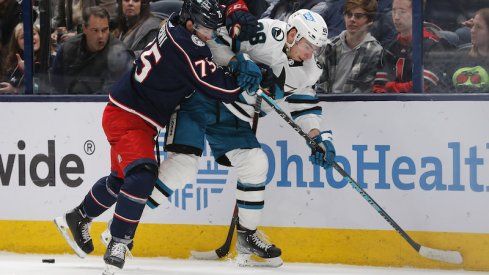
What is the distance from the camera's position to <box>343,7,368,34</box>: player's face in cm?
474

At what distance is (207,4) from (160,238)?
120 cm

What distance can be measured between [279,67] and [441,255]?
1.05m

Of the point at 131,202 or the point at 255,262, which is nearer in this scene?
the point at 131,202

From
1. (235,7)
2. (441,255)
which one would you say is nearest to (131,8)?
(235,7)

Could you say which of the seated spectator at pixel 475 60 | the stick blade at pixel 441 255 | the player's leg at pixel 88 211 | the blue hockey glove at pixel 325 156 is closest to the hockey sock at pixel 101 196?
the player's leg at pixel 88 211

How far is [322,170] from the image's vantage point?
465 cm

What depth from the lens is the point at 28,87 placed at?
5.03 meters

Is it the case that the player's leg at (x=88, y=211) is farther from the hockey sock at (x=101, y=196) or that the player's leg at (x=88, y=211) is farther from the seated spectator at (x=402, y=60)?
the seated spectator at (x=402, y=60)

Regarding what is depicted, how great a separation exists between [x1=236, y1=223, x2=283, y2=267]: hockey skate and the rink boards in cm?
15

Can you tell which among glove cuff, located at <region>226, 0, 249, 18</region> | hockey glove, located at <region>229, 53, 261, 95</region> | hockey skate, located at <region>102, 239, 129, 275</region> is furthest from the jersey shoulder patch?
hockey skate, located at <region>102, 239, 129, 275</region>

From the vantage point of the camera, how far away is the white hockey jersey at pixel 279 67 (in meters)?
4.48

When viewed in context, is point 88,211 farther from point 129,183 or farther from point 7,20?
point 7,20

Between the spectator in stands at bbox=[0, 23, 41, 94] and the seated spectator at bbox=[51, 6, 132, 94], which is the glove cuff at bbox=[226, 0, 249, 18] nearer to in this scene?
the seated spectator at bbox=[51, 6, 132, 94]

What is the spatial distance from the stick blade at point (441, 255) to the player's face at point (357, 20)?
1017 millimetres
